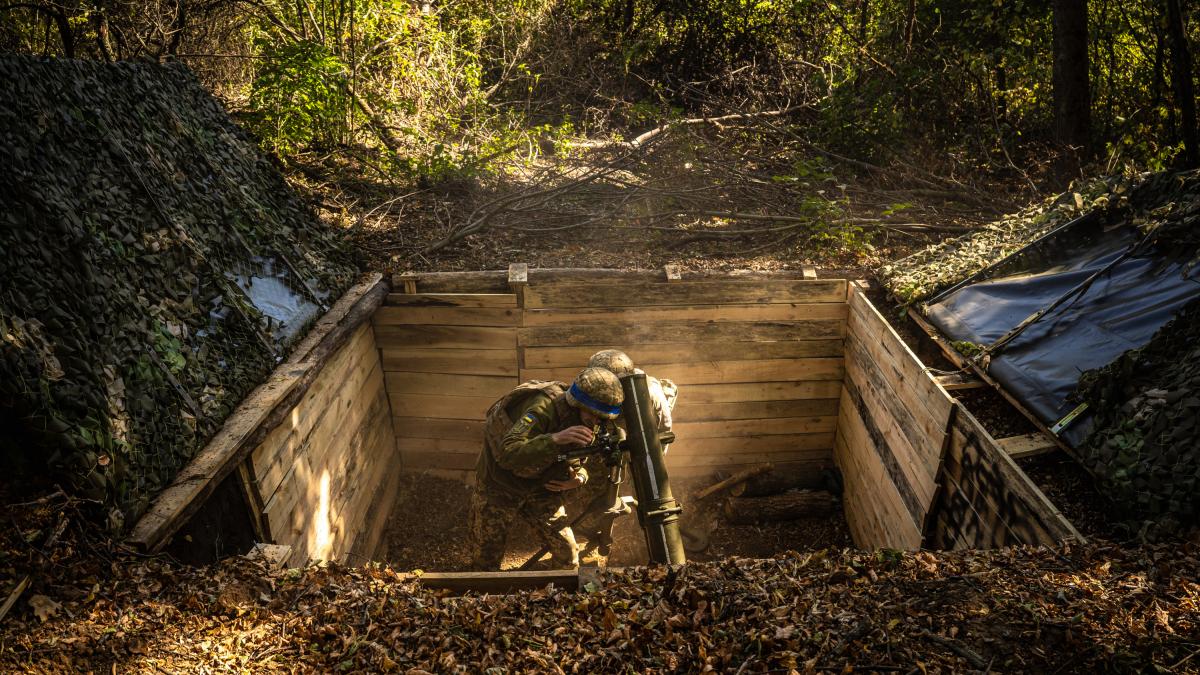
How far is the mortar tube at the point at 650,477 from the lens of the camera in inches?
174

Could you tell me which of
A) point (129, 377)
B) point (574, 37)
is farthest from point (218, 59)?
point (129, 377)

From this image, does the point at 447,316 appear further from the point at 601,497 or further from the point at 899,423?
the point at 899,423

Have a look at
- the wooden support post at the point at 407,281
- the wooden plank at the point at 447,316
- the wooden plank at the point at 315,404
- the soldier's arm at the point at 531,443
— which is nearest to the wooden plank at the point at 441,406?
the wooden plank at the point at 315,404

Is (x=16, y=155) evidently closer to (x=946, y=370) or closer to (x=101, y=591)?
(x=101, y=591)

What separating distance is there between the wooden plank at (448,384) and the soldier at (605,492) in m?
1.41

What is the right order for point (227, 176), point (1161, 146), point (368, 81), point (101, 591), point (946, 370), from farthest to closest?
1. point (368, 81)
2. point (1161, 146)
3. point (227, 176)
4. point (946, 370)
5. point (101, 591)

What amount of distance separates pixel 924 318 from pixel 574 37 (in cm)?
827

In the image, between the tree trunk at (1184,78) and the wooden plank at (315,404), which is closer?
the wooden plank at (315,404)

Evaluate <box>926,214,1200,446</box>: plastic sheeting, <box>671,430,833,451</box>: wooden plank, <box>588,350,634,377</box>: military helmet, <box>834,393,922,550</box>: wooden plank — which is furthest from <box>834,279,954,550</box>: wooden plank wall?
<box>588,350,634,377</box>: military helmet

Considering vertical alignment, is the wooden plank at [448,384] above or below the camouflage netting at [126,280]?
below

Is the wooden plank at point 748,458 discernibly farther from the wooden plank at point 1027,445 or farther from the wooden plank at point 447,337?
the wooden plank at point 1027,445

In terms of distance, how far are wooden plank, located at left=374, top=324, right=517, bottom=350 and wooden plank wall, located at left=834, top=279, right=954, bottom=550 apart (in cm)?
321

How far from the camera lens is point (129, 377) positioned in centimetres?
340

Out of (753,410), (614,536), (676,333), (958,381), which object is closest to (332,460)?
(614,536)
